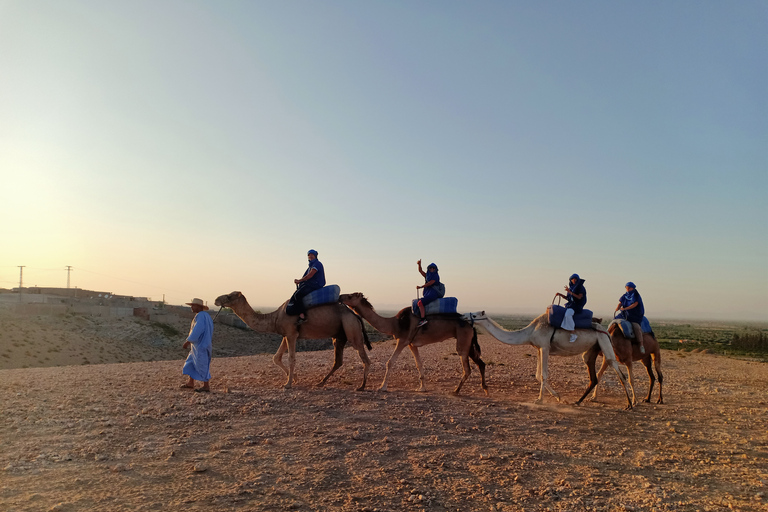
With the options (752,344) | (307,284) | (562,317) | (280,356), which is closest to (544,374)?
(562,317)

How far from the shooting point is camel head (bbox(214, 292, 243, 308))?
447 inches

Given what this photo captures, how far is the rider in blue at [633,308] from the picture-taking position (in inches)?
476

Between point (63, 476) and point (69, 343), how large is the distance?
1042 inches

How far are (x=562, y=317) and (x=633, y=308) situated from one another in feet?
7.85

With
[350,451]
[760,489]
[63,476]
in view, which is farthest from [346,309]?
[760,489]

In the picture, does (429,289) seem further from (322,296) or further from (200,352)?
(200,352)

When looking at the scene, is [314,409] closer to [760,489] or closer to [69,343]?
[760,489]

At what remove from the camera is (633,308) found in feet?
40.3

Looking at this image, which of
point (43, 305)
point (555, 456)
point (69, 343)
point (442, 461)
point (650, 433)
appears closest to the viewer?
point (442, 461)

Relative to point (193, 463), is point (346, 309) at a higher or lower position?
higher

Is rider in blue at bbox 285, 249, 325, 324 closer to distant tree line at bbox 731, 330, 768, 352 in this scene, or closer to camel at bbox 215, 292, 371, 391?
camel at bbox 215, 292, 371, 391

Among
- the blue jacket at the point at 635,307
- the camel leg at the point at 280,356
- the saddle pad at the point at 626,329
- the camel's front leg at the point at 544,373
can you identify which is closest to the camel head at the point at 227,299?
the camel leg at the point at 280,356

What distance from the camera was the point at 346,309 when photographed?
39.6 feet

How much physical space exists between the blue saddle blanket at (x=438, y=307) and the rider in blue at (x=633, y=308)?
164 inches
